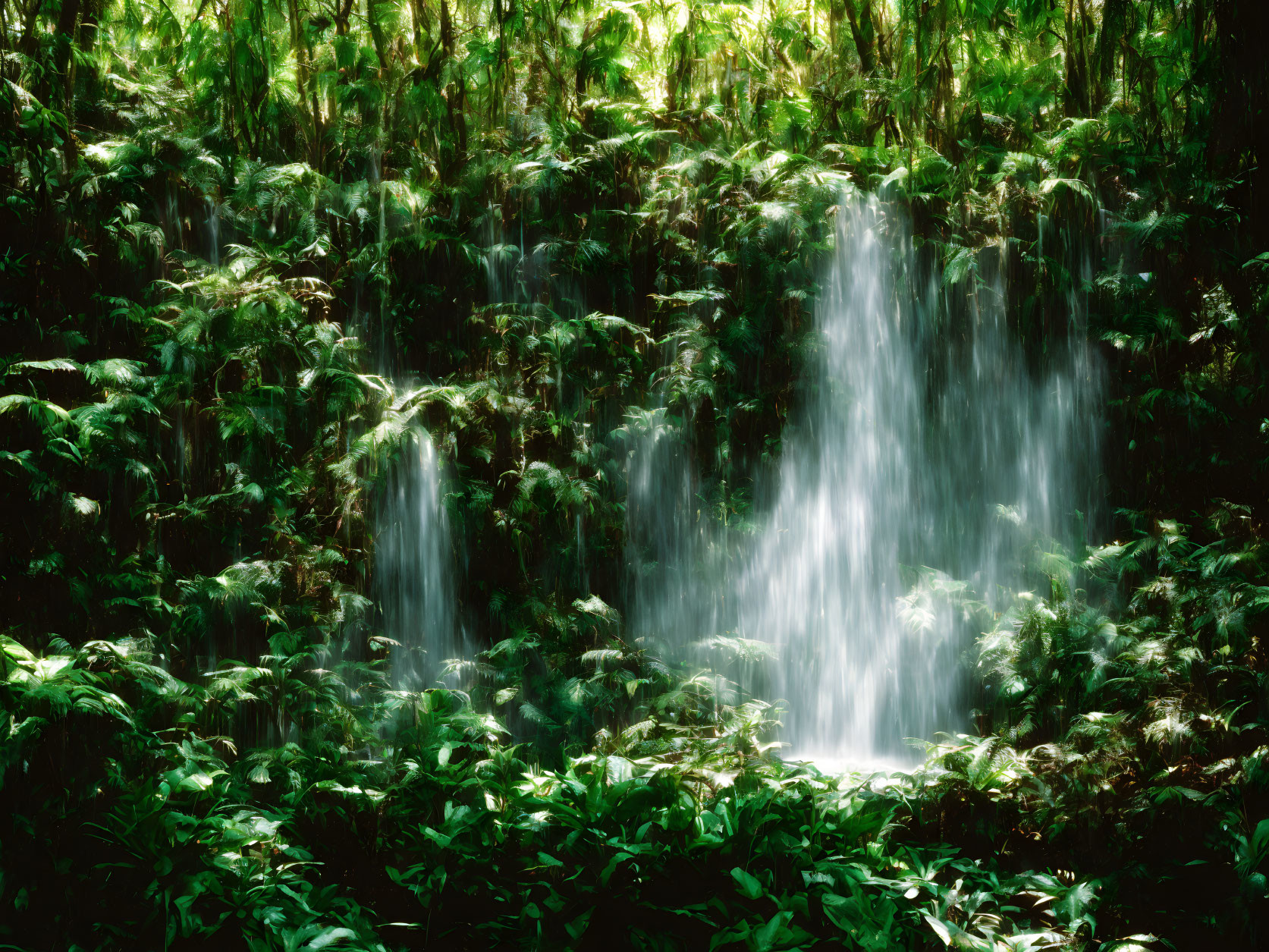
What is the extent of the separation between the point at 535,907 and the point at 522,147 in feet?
17.9

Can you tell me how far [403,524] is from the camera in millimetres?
5723

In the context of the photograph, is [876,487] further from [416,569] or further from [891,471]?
Answer: [416,569]

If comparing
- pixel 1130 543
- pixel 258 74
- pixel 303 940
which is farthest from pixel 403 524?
pixel 1130 543

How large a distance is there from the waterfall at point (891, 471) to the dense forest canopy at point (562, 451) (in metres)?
0.19

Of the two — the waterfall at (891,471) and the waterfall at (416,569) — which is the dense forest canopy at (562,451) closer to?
the waterfall at (416,569)

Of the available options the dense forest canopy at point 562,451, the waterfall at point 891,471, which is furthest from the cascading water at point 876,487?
the dense forest canopy at point 562,451

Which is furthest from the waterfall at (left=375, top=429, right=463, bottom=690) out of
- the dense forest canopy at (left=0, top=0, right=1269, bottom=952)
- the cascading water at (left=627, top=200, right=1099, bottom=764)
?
the cascading water at (left=627, top=200, right=1099, bottom=764)

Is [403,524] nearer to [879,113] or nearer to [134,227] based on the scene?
[134,227]

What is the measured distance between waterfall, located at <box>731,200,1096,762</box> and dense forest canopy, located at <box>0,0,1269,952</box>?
7.7 inches

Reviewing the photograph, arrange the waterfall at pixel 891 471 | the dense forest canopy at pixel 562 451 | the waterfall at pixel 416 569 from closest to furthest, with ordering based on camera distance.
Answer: the dense forest canopy at pixel 562 451 → the waterfall at pixel 416 569 → the waterfall at pixel 891 471

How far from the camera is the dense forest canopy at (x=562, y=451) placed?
353 cm

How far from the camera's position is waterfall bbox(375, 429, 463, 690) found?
566 centimetres

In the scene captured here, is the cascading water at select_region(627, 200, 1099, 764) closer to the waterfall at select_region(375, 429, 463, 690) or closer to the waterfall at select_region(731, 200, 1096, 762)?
the waterfall at select_region(731, 200, 1096, 762)

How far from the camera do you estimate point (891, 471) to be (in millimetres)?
6270
